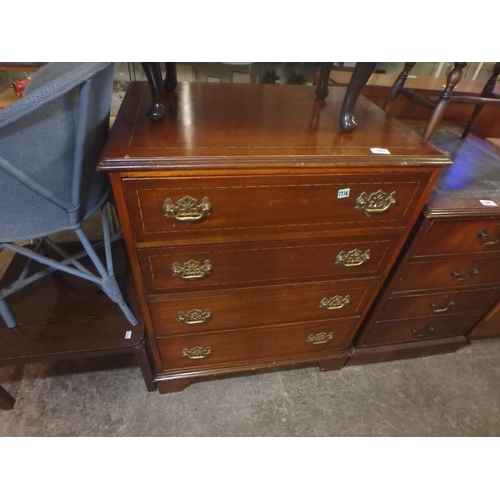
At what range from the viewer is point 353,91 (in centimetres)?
78

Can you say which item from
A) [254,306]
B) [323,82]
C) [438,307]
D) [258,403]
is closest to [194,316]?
[254,306]

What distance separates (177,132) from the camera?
738 mm

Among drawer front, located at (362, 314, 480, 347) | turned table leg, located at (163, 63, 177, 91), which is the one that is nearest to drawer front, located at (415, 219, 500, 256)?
drawer front, located at (362, 314, 480, 347)

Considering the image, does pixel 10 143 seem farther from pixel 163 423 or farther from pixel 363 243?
pixel 163 423

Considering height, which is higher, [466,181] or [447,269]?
[466,181]

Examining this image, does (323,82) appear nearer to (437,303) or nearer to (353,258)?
(353,258)

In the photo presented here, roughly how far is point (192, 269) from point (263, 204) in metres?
0.27

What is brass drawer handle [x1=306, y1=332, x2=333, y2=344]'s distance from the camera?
1.18 meters

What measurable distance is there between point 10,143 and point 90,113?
173 millimetres

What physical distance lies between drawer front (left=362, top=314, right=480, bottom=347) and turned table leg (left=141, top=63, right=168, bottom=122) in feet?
3.50

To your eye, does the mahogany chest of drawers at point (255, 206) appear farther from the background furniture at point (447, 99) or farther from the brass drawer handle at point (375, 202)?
the background furniture at point (447, 99)

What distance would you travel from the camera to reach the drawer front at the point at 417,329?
125cm

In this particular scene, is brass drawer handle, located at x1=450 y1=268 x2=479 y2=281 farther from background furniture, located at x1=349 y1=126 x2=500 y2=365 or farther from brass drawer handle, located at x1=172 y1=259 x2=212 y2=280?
brass drawer handle, located at x1=172 y1=259 x2=212 y2=280

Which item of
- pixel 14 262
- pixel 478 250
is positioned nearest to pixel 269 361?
pixel 478 250
